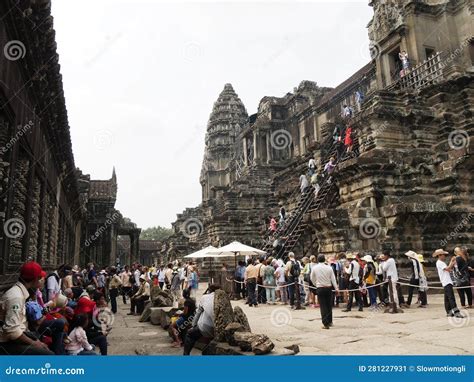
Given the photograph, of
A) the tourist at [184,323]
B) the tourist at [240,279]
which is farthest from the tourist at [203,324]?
the tourist at [240,279]

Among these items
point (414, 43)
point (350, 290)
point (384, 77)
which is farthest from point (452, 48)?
point (350, 290)

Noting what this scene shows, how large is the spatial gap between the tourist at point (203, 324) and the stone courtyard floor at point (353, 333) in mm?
552

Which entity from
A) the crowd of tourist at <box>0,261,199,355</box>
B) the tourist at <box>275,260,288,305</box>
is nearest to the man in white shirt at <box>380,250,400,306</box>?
the tourist at <box>275,260,288,305</box>

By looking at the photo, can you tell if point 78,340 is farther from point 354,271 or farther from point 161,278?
point 161,278

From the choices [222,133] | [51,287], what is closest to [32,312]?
[51,287]

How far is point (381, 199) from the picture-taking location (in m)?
13.9

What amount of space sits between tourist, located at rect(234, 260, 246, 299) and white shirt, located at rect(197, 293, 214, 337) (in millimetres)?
9175

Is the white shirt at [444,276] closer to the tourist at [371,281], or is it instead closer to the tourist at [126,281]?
the tourist at [371,281]

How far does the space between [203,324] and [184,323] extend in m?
1.36

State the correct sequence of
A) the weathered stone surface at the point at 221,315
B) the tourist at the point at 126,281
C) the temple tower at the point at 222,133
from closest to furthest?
the weathered stone surface at the point at 221,315 → the tourist at the point at 126,281 → the temple tower at the point at 222,133

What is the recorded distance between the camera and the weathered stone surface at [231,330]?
5346 millimetres

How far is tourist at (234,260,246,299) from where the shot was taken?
1534cm

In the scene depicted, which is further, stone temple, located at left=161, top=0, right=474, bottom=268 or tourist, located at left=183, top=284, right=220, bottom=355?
stone temple, located at left=161, top=0, right=474, bottom=268

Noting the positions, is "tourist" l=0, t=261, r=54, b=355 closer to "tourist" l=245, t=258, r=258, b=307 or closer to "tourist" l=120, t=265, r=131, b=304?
"tourist" l=245, t=258, r=258, b=307
